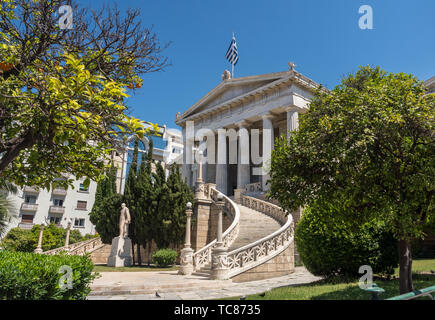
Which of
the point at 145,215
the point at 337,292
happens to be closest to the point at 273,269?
the point at 337,292

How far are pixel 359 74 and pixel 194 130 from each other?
3205 centimetres

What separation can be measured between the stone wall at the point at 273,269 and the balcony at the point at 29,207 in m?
41.2

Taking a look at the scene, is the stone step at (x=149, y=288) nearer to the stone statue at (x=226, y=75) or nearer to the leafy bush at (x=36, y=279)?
the leafy bush at (x=36, y=279)

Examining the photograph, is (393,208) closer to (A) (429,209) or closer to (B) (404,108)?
(A) (429,209)

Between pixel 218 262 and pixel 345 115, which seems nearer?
pixel 345 115

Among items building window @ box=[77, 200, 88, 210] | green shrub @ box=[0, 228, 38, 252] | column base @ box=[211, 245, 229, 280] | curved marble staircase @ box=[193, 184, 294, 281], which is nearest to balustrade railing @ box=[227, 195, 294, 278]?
curved marble staircase @ box=[193, 184, 294, 281]

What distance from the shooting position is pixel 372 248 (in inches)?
404

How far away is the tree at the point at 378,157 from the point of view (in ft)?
21.2

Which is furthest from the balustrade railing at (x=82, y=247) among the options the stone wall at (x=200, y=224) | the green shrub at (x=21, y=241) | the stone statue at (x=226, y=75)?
the stone statue at (x=226, y=75)

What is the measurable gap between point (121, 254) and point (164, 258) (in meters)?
3.15

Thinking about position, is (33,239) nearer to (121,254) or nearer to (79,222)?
(121,254)
